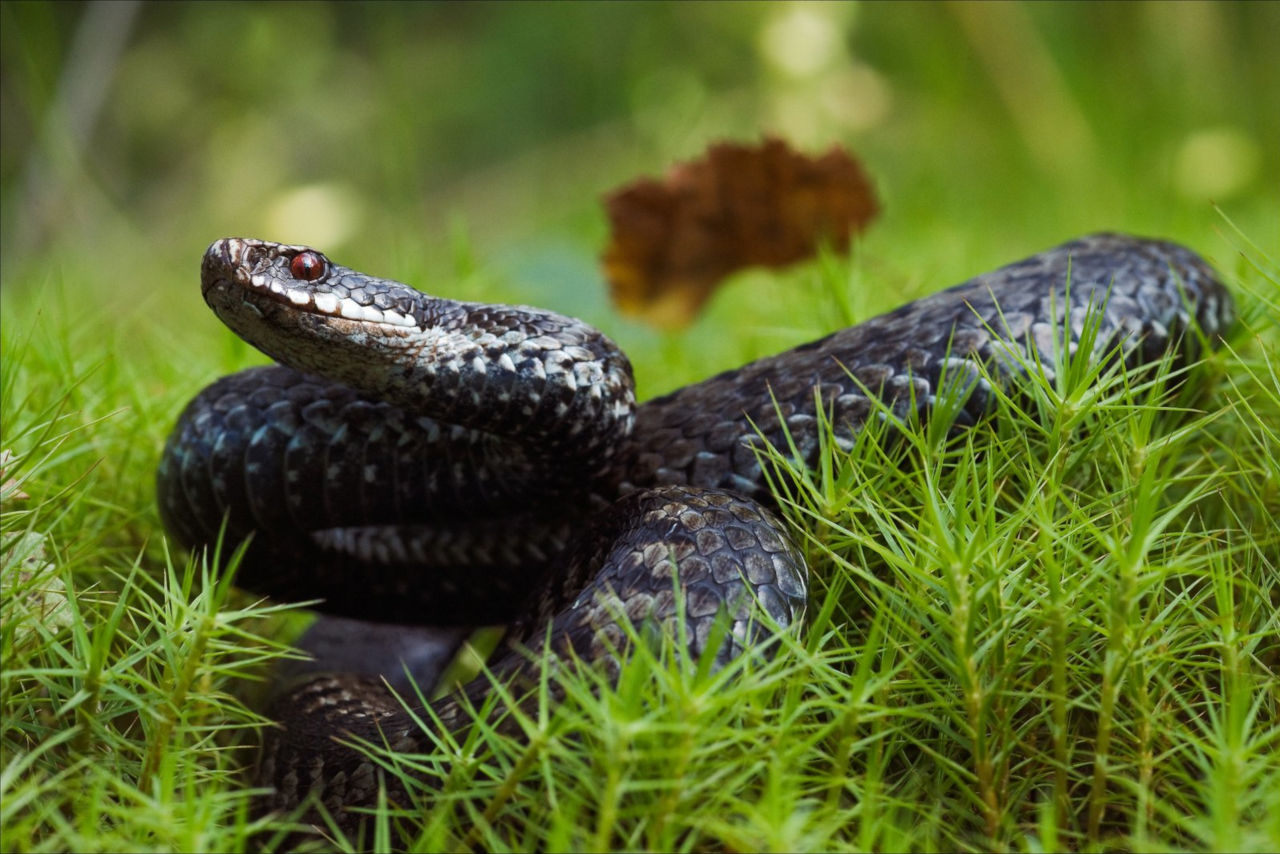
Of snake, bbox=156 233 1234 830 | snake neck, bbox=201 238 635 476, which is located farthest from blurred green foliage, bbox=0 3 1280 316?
snake neck, bbox=201 238 635 476

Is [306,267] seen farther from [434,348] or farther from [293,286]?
[434,348]

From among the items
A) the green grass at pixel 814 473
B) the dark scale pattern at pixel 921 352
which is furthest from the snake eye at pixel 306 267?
the dark scale pattern at pixel 921 352

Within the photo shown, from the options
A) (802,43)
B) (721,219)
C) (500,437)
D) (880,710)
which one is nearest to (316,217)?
(802,43)

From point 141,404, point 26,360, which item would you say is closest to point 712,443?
point 141,404

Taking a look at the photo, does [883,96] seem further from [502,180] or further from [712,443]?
[712,443]

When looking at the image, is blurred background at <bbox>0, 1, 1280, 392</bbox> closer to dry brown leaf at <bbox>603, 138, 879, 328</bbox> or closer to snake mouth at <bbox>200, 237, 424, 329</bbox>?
dry brown leaf at <bbox>603, 138, 879, 328</bbox>

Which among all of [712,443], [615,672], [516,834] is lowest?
[516,834]
